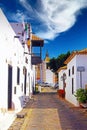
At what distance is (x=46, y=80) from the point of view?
80500 mm

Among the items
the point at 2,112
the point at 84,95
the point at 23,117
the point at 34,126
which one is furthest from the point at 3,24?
the point at 84,95

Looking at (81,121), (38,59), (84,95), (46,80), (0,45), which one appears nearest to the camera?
(0,45)

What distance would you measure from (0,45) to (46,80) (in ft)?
236

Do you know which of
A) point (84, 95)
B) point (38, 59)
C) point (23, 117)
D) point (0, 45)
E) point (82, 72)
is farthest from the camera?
point (38, 59)

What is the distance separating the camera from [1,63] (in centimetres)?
895

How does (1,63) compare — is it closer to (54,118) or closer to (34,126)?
(34,126)

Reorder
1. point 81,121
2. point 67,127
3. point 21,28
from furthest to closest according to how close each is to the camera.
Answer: point 21,28 < point 81,121 < point 67,127

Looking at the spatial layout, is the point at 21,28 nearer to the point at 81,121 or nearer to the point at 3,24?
the point at 81,121

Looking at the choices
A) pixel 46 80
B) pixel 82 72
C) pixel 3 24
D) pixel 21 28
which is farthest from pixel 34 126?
pixel 46 80

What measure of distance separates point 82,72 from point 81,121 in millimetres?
7299

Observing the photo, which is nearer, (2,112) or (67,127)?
Result: (2,112)

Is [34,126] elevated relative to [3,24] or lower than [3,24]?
lower

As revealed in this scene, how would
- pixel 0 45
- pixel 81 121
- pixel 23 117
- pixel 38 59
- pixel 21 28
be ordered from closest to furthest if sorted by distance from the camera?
pixel 0 45, pixel 81 121, pixel 23 117, pixel 21 28, pixel 38 59

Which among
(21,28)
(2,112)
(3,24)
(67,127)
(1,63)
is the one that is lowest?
(67,127)
